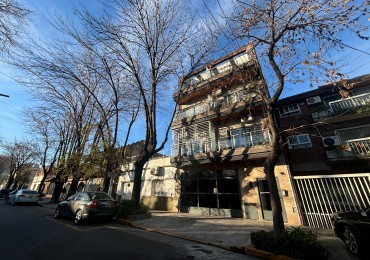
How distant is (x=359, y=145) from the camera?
10.5m

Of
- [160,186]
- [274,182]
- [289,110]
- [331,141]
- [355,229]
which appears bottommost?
[355,229]

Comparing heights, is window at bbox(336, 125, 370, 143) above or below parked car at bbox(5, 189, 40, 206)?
above

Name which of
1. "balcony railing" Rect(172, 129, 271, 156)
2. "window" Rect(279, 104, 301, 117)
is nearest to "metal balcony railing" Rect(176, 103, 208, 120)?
Answer: "balcony railing" Rect(172, 129, 271, 156)

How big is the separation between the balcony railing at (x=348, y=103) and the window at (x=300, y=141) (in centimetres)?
240

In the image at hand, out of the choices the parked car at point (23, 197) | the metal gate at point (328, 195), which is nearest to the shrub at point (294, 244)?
the metal gate at point (328, 195)

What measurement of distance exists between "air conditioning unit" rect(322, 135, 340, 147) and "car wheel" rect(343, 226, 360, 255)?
20.8 feet

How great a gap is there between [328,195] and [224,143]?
6654 millimetres

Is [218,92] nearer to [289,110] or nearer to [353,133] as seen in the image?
[289,110]

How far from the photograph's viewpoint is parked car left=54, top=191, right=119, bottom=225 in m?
8.98

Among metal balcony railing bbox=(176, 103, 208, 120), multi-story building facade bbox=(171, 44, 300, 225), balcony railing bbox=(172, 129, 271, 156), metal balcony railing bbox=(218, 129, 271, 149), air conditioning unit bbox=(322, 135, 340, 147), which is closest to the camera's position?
air conditioning unit bbox=(322, 135, 340, 147)

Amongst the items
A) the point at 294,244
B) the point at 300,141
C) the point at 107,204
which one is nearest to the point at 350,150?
the point at 300,141

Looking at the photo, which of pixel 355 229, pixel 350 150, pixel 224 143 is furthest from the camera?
pixel 224 143

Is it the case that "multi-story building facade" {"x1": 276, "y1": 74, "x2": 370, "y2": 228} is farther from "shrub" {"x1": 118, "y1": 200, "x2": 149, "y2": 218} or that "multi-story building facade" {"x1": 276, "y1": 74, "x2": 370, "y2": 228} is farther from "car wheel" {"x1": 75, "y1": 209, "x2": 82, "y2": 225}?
"car wheel" {"x1": 75, "y1": 209, "x2": 82, "y2": 225}

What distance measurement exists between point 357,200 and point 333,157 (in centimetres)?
232
